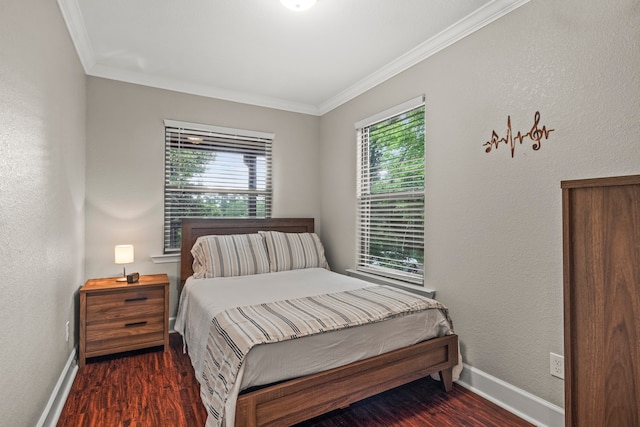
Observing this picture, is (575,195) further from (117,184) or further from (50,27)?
(117,184)

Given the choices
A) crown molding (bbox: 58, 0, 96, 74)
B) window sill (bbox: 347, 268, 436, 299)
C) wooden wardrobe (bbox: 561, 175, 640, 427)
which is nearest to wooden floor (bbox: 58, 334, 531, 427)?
window sill (bbox: 347, 268, 436, 299)

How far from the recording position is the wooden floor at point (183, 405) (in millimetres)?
1927

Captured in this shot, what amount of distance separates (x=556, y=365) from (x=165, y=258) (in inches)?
126

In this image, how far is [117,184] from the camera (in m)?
3.12

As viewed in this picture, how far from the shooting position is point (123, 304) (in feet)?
8.98

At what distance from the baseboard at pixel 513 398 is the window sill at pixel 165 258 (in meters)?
2.71

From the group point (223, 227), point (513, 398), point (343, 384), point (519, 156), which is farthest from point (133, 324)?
point (519, 156)

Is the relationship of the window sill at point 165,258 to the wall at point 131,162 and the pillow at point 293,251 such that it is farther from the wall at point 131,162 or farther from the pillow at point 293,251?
the pillow at point 293,251

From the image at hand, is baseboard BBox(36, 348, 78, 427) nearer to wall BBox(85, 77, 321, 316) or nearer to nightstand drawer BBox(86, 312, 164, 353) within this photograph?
nightstand drawer BBox(86, 312, 164, 353)

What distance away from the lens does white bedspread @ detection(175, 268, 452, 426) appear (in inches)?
64.9

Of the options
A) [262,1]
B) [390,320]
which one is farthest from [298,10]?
[390,320]

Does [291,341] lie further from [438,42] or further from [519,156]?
[438,42]

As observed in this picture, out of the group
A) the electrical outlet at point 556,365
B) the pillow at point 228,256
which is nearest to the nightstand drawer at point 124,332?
the pillow at point 228,256

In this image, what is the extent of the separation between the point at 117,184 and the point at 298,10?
224cm
